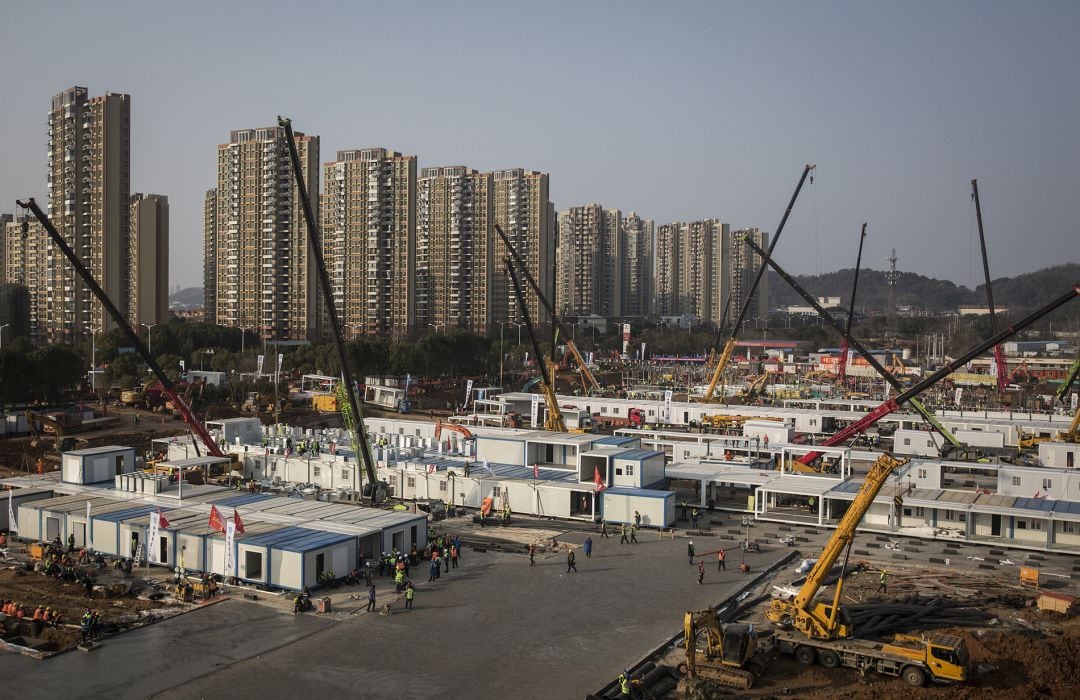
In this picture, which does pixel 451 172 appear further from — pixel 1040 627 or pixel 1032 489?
pixel 1040 627

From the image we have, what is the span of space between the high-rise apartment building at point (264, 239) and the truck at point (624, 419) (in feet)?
148

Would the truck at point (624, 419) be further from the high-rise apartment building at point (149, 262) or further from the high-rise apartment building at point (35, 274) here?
the high-rise apartment building at point (149, 262)

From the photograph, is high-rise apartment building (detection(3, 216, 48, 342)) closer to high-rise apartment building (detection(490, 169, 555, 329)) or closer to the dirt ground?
high-rise apartment building (detection(490, 169, 555, 329))

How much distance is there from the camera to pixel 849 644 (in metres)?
17.7

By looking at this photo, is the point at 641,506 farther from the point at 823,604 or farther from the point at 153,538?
the point at 153,538

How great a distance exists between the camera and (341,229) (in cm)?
10881

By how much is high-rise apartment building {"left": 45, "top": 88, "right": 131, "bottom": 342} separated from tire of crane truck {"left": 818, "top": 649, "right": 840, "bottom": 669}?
8449 centimetres

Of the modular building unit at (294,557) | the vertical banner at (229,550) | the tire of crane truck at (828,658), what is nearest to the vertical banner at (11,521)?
the vertical banner at (229,550)

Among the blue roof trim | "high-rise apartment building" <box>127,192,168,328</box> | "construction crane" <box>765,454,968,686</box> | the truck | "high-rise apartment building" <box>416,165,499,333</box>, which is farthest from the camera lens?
"high-rise apartment building" <box>416,165,499,333</box>

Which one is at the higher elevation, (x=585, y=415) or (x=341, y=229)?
(x=341, y=229)

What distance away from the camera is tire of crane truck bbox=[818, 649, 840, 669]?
1758 cm

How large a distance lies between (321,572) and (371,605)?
2.20 m

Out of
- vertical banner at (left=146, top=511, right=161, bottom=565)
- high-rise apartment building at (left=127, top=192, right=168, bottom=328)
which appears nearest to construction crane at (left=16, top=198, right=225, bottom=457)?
vertical banner at (left=146, top=511, right=161, bottom=565)

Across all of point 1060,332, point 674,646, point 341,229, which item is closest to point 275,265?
point 341,229
